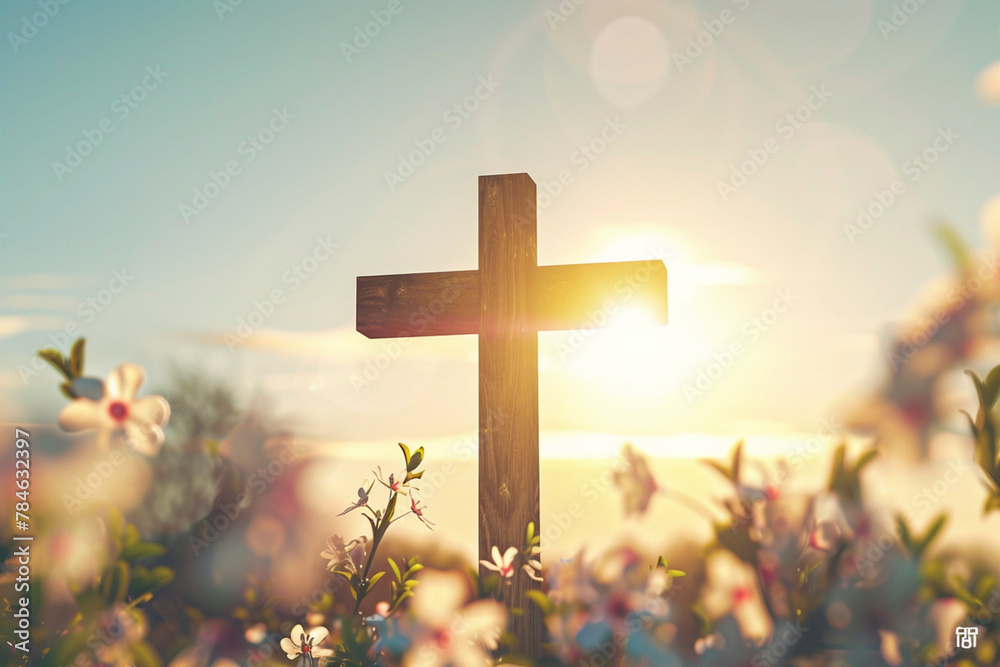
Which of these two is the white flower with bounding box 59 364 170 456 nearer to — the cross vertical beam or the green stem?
the green stem

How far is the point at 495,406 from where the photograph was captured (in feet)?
8.75

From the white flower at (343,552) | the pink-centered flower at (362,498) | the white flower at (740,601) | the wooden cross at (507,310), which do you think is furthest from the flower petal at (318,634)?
the white flower at (740,601)

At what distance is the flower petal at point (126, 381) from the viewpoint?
0.85m

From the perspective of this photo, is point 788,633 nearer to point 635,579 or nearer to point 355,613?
point 635,579

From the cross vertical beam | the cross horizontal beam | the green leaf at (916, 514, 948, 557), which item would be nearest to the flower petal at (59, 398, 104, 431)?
the green leaf at (916, 514, 948, 557)

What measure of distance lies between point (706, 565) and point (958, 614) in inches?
9.2

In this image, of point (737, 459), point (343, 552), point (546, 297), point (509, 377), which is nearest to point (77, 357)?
point (737, 459)

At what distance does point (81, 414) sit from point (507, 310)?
78.8 inches

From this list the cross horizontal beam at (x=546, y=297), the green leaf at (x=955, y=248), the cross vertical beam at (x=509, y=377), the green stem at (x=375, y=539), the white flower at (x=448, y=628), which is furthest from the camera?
the cross horizontal beam at (x=546, y=297)

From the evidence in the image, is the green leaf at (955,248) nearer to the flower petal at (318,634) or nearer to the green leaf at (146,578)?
the green leaf at (146,578)

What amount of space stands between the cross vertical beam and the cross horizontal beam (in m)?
0.06

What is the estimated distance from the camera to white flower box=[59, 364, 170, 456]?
811mm

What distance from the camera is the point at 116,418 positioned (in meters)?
0.82

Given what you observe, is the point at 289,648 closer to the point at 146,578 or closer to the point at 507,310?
the point at 146,578
